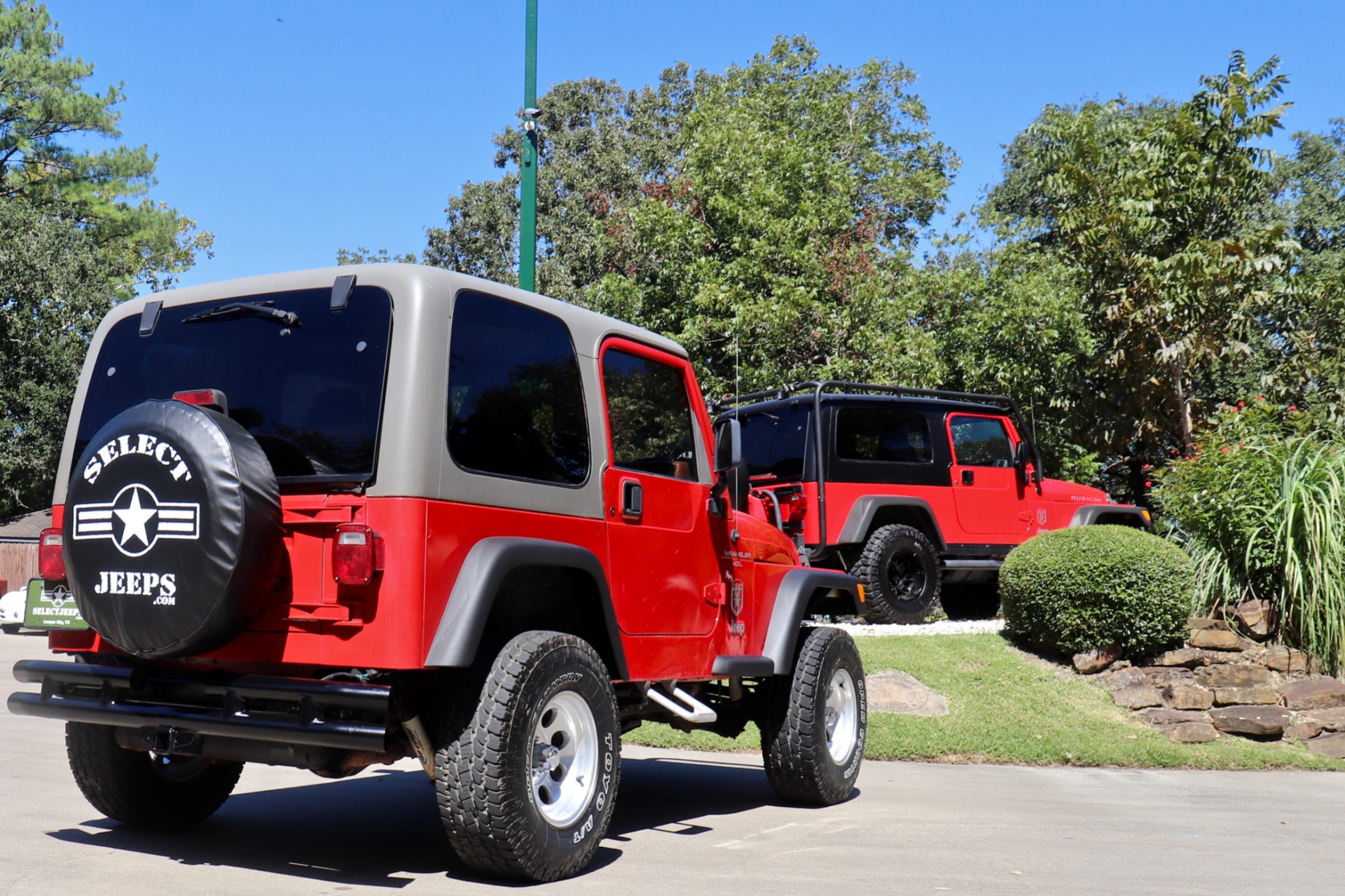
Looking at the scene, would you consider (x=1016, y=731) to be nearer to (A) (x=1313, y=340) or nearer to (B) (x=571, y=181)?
(A) (x=1313, y=340)

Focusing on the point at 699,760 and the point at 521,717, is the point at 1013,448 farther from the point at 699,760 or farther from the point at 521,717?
the point at 521,717

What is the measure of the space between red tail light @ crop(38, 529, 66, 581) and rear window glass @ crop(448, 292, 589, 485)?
174 cm

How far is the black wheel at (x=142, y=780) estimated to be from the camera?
5.55 metres

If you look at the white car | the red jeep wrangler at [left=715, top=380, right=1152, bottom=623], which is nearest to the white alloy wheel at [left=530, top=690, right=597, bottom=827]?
the red jeep wrangler at [left=715, top=380, right=1152, bottom=623]

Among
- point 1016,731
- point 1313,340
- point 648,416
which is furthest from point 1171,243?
point 648,416

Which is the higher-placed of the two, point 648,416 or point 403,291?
point 403,291

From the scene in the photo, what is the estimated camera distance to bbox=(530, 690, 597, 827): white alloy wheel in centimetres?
498

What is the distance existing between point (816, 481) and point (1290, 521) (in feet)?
14.2

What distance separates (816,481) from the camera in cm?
1272

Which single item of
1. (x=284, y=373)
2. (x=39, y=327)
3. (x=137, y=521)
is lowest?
(x=137, y=521)

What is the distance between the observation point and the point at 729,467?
6.41m

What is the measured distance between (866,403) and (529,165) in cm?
438

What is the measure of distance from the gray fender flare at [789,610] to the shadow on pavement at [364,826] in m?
0.90

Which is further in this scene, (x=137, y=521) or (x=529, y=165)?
(x=529, y=165)
